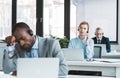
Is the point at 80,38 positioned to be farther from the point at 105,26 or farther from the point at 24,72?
the point at 105,26

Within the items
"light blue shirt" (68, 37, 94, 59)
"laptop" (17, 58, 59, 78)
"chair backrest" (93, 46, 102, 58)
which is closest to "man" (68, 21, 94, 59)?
"light blue shirt" (68, 37, 94, 59)

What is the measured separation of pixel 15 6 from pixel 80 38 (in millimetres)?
4695

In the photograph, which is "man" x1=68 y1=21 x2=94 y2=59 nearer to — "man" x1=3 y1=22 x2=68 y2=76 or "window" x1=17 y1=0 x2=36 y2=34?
"man" x1=3 y1=22 x2=68 y2=76

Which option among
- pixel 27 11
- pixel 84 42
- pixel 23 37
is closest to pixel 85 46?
pixel 84 42

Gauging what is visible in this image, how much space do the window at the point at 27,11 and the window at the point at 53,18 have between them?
12.8 inches

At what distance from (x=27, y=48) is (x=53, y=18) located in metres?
6.64

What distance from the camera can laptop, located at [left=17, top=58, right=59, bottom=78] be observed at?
1.73 metres

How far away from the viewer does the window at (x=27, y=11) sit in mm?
8758

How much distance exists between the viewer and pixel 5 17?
354 inches

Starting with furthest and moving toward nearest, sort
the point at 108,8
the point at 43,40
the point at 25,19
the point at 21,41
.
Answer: the point at 25,19
the point at 108,8
the point at 43,40
the point at 21,41

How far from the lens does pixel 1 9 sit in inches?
354

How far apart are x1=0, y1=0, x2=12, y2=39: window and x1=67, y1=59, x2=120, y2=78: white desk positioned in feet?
17.9

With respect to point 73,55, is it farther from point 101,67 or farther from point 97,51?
point 97,51

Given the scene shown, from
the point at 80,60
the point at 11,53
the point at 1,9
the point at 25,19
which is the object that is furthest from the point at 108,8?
the point at 11,53
